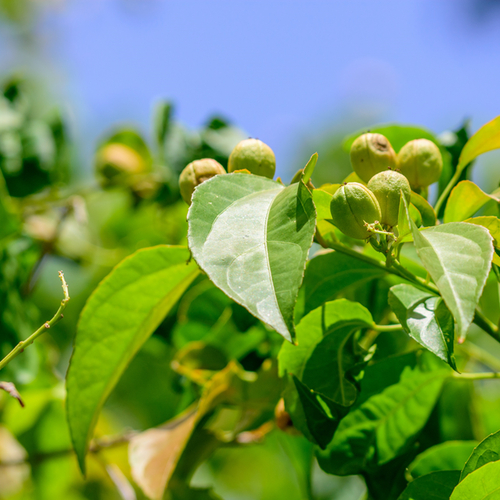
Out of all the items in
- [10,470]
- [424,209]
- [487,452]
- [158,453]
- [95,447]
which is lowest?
[10,470]

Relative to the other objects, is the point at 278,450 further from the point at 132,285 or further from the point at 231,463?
the point at 132,285

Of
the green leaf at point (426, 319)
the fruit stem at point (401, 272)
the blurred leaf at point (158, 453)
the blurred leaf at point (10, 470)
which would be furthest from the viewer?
the blurred leaf at point (10, 470)

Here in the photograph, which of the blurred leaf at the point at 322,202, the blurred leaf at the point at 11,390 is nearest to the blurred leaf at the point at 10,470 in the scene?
the blurred leaf at the point at 11,390

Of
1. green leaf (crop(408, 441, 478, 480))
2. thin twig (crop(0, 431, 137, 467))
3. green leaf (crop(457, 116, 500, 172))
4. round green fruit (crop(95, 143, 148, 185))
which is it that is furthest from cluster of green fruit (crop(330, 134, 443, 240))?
round green fruit (crop(95, 143, 148, 185))

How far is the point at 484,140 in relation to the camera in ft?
2.87

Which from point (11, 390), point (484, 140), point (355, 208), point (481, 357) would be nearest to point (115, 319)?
point (11, 390)

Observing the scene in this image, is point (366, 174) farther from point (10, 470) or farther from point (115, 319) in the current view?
point (10, 470)

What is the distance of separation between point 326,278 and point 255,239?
30cm

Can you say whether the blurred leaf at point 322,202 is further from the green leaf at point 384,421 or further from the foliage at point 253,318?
the green leaf at point 384,421

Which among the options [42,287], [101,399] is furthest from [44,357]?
[42,287]

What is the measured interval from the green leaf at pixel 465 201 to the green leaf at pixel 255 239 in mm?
268

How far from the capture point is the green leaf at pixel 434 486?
686mm

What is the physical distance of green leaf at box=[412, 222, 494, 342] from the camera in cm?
47

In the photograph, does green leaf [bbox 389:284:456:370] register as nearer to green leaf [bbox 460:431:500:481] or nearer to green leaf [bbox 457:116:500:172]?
green leaf [bbox 460:431:500:481]
